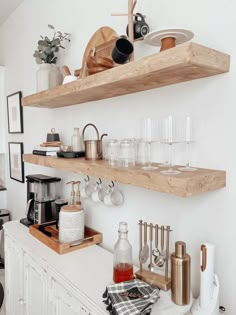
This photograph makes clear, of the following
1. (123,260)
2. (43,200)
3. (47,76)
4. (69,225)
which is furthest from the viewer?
(43,200)

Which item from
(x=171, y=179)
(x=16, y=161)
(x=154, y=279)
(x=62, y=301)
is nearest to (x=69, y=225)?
(x=62, y=301)

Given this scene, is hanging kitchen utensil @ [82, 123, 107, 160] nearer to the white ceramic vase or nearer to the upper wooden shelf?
the upper wooden shelf

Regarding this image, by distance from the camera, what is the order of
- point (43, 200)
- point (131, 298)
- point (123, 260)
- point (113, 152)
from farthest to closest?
1. point (43, 200)
2. point (113, 152)
3. point (123, 260)
4. point (131, 298)

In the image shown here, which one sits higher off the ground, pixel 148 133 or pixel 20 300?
pixel 148 133

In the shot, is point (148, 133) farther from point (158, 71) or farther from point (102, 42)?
point (102, 42)

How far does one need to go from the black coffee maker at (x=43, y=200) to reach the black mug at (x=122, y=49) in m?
1.30

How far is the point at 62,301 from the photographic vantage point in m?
1.42

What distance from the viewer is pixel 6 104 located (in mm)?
3332

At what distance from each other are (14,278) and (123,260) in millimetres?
1143

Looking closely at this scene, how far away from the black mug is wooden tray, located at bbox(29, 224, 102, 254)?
115cm

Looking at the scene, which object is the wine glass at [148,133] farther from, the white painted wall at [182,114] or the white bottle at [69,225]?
the white bottle at [69,225]

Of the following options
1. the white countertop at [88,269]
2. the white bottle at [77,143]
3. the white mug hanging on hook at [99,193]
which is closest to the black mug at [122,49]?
the white bottle at [77,143]

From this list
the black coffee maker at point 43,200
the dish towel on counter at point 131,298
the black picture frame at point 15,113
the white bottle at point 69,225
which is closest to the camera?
the dish towel on counter at point 131,298

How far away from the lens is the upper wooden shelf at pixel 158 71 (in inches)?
36.4
